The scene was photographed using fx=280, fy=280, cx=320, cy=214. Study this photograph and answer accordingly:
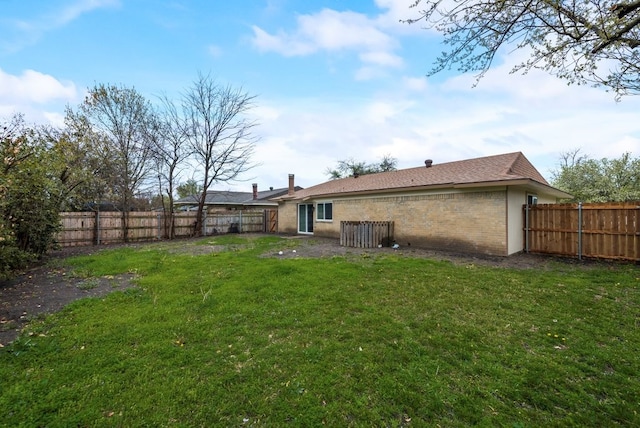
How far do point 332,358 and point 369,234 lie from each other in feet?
28.9

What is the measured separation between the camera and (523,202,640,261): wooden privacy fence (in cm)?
790

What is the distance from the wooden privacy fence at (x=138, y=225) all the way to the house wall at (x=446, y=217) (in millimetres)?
8937

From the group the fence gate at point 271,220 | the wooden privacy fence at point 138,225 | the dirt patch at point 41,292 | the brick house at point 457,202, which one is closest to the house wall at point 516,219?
the brick house at point 457,202

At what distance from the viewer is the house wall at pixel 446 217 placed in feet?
30.4

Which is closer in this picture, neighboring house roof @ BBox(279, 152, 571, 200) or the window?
neighboring house roof @ BBox(279, 152, 571, 200)

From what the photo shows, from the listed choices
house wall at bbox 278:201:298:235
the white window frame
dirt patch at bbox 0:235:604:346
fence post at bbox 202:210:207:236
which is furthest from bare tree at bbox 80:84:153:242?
the white window frame

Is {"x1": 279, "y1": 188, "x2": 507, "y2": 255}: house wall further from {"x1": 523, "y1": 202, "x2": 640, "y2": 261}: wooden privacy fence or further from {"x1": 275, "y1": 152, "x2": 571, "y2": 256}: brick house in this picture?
{"x1": 523, "y1": 202, "x2": 640, "y2": 261}: wooden privacy fence

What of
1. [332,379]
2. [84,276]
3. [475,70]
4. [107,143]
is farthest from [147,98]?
[332,379]

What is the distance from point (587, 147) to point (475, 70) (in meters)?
26.5

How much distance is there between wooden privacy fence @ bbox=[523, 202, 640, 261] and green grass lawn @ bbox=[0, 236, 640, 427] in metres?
3.45

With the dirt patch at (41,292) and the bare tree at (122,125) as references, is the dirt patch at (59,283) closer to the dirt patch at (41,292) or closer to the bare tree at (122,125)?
the dirt patch at (41,292)

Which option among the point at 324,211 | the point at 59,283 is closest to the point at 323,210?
the point at 324,211

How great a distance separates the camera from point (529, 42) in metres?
4.50

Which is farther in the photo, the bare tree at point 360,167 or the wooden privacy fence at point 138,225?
the bare tree at point 360,167
